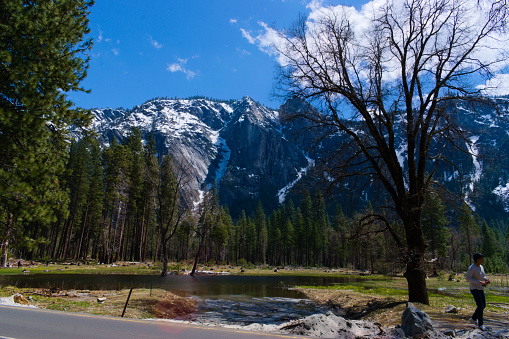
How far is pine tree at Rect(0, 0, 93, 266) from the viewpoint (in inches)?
397

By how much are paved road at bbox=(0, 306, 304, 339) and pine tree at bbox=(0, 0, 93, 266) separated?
3.47 m

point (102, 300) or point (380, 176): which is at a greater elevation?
point (380, 176)

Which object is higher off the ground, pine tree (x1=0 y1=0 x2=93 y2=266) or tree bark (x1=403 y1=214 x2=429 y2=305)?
pine tree (x1=0 y1=0 x2=93 y2=266)

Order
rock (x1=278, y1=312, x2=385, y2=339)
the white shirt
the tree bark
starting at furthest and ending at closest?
1. the tree bark
2. the white shirt
3. rock (x1=278, y1=312, x2=385, y2=339)

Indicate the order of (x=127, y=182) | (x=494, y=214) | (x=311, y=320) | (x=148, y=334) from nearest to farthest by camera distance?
(x=148, y=334) < (x=311, y=320) < (x=127, y=182) < (x=494, y=214)

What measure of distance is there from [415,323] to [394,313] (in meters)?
4.64

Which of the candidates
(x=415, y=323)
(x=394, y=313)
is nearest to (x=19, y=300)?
(x=415, y=323)

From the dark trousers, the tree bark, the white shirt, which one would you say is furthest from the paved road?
the tree bark

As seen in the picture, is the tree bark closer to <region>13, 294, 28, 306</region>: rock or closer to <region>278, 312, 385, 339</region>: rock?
<region>278, 312, 385, 339</region>: rock

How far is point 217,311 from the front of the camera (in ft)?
45.1

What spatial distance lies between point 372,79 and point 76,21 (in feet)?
40.1

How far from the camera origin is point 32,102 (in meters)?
10.3

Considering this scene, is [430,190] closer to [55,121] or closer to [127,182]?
[55,121]

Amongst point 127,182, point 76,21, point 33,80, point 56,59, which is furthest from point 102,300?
point 127,182
